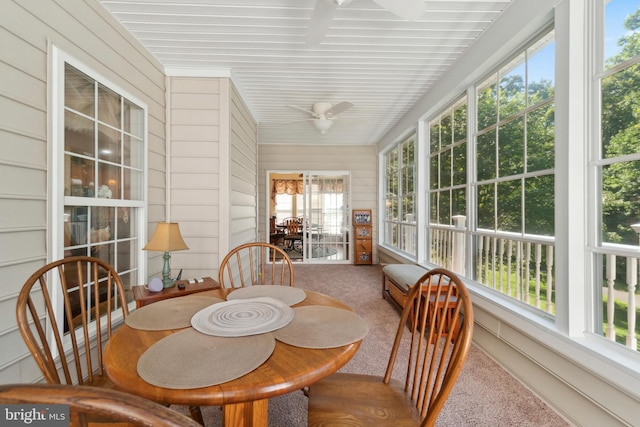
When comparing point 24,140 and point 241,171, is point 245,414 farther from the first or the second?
point 241,171

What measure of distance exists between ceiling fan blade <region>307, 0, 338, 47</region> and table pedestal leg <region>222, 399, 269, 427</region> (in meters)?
2.07

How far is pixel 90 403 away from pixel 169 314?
0.94 metres

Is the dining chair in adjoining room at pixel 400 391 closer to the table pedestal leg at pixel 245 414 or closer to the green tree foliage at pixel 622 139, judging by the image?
the table pedestal leg at pixel 245 414

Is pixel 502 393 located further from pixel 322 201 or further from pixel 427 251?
pixel 322 201

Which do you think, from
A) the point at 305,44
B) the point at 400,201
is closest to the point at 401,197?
the point at 400,201

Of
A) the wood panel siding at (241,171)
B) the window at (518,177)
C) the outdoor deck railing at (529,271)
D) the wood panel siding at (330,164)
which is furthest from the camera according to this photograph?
the wood panel siding at (330,164)

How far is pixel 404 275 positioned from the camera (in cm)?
306

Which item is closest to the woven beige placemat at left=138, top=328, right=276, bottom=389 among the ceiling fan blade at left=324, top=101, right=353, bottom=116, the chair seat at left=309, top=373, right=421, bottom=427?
the chair seat at left=309, top=373, right=421, bottom=427

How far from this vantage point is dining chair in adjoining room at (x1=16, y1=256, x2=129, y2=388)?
1040 millimetres

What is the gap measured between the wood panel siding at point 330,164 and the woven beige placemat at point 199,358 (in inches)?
203

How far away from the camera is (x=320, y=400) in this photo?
3.64ft

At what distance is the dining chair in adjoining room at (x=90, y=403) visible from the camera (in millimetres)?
355

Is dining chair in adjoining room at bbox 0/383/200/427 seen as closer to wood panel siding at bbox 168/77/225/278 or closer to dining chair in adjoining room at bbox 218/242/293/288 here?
dining chair in adjoining room at bbox 218/242/293/288

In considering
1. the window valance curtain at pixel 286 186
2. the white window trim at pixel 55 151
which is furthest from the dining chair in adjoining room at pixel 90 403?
the window valance curtain at pixel 286 186
